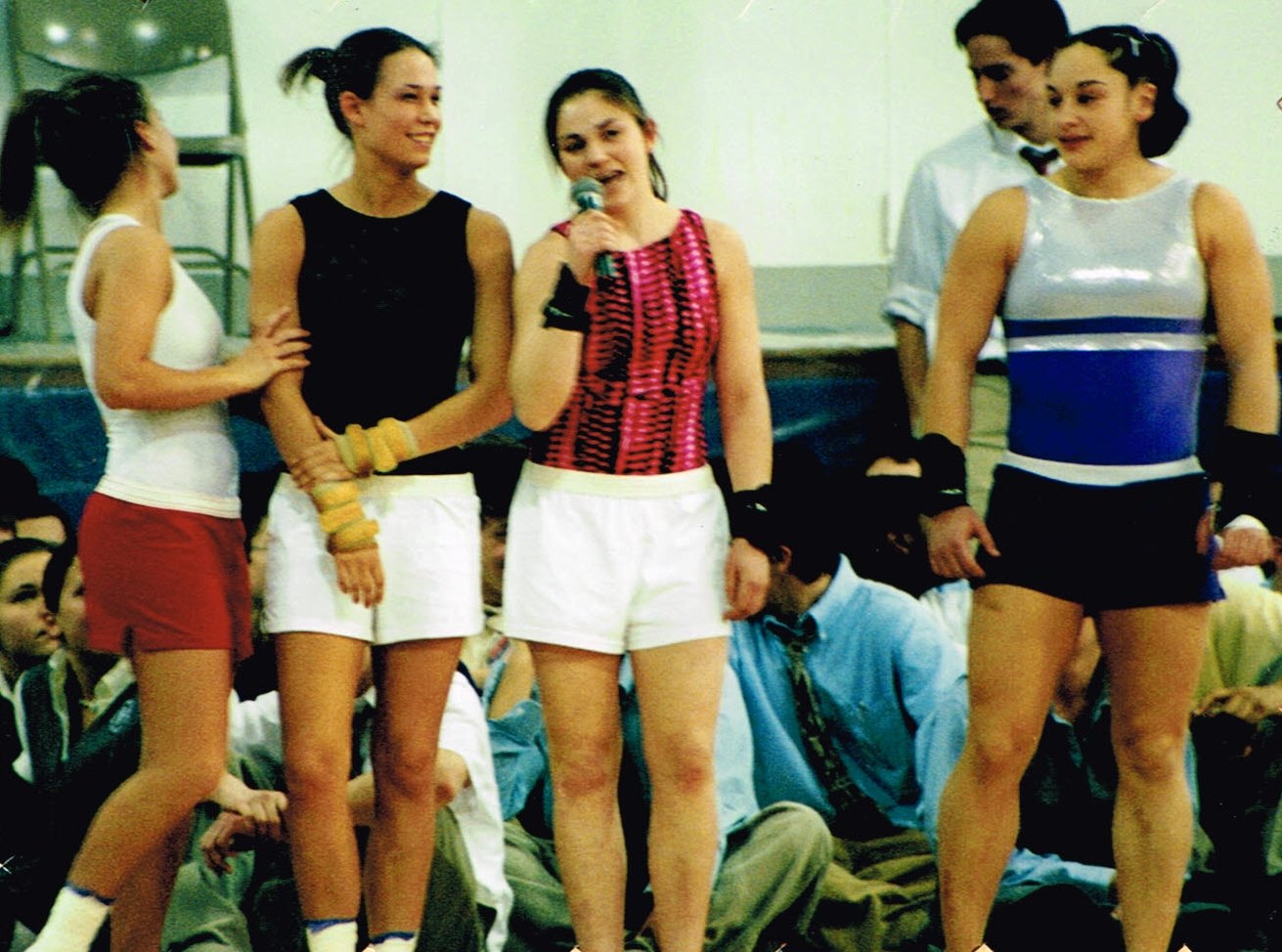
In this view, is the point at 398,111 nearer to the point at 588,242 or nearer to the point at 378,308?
the point at 378,308

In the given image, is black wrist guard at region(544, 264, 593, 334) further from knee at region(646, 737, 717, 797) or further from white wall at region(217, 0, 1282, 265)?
white wall at region(217, 0, 1282, 265)

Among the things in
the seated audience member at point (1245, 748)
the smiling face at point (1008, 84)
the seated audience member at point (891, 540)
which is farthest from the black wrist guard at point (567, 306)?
the seated audience member at point (1245, 748)

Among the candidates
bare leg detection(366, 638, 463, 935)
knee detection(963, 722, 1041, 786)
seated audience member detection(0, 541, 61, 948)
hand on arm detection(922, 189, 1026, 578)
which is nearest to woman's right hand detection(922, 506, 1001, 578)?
hand on arm detection(922, 189, 1026, 578)

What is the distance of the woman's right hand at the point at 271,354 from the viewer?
8.39 ft

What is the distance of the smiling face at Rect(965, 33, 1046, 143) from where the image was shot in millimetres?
3584

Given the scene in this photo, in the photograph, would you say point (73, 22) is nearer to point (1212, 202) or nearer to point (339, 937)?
point (339, 937)

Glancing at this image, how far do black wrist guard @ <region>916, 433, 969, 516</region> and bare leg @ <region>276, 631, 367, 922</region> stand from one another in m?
0.92

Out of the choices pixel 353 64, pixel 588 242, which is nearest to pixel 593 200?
pixel 588 242

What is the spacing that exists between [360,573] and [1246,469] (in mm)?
1359

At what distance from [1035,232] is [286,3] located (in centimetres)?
264

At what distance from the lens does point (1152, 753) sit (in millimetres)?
2553

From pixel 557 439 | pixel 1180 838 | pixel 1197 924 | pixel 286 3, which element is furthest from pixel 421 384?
pixel 286 3

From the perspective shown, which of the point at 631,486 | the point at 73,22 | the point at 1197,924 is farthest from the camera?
the point at 73,22

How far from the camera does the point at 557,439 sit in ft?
8.40
